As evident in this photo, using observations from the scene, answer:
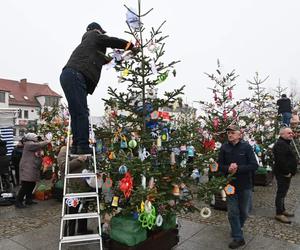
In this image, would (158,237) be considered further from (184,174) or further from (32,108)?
(32,108)

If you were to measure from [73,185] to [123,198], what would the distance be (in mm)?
845

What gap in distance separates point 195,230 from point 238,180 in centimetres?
146

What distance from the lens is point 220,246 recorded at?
4.70m

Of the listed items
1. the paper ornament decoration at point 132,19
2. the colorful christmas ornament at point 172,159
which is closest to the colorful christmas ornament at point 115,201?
the colorful christmas ornament at point 172,159

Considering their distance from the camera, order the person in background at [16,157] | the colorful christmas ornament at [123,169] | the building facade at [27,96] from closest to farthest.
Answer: the colorful christmas ornament at [123,169], the person in background at [16,157], the building facade at [27,96]

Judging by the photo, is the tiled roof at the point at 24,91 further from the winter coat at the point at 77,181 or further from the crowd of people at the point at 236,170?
the winter coat at the point at 77,181

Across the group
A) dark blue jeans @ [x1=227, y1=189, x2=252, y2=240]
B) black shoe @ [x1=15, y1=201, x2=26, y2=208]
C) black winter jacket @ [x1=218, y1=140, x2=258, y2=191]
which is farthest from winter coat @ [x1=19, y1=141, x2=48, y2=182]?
dark blue jeans @ [x1=227, y1=189, x2=252, y2=240]

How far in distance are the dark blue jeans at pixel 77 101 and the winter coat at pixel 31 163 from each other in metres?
3.45

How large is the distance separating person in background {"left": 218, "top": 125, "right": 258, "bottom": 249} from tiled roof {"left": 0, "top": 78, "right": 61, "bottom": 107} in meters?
43.9

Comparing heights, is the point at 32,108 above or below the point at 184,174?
above

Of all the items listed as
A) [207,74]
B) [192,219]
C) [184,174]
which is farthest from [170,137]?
[207,74]

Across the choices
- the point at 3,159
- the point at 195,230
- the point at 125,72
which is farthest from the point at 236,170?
the point at 3,159

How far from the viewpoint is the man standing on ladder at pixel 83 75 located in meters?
4.05

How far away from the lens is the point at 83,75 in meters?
4.13
